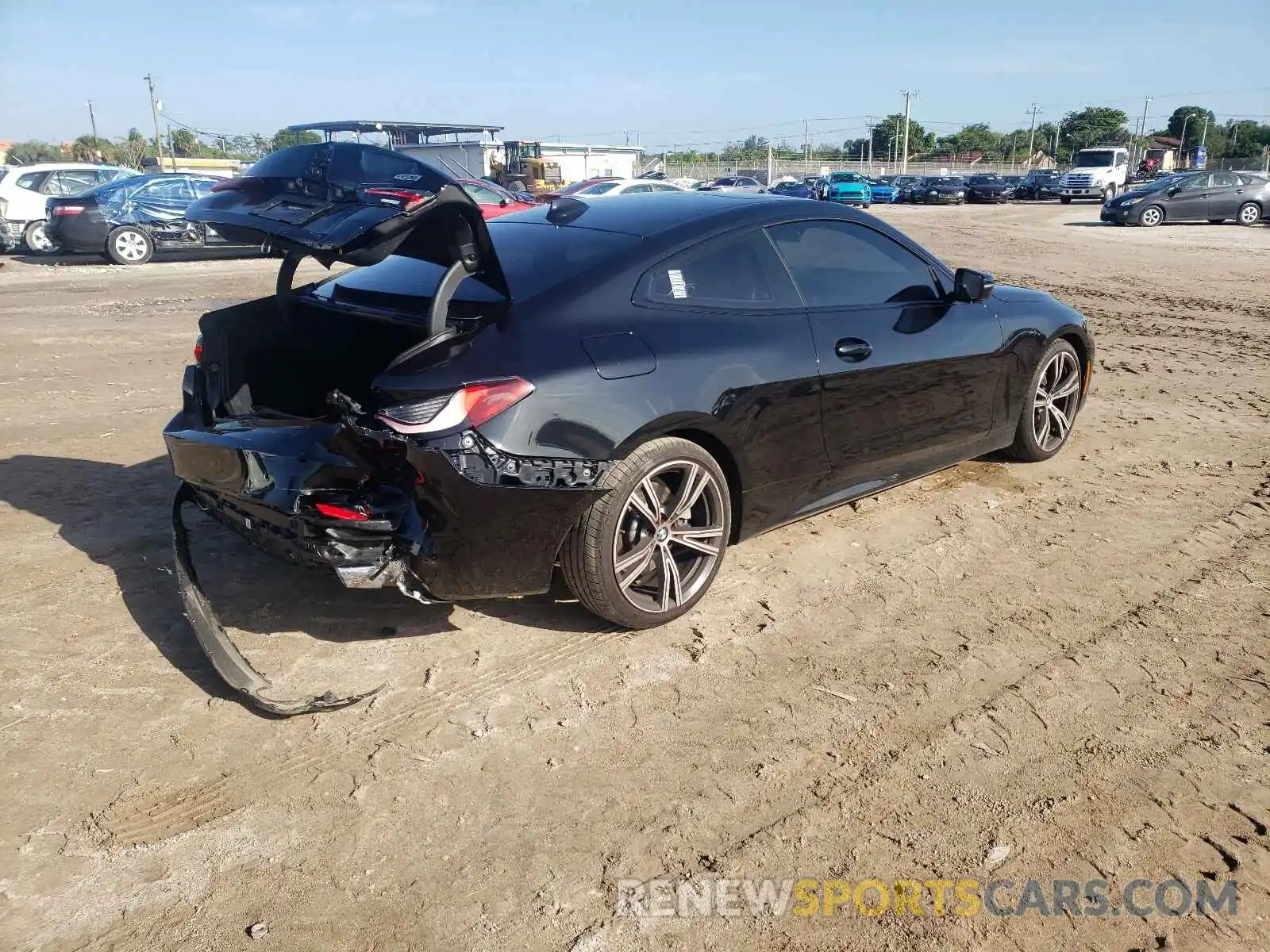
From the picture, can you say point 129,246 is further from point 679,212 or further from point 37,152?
point 37,152

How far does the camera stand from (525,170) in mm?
43688

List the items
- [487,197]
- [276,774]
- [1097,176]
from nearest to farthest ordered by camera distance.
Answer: [276,774] < [487,197] < [1097,176]

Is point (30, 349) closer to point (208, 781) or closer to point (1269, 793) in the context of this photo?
point (208, 781)

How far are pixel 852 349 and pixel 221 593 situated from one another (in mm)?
2847

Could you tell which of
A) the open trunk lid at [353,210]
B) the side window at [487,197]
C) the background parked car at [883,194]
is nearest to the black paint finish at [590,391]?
the open trunk lid at [353,210]

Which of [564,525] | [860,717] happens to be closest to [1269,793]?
[860,717]

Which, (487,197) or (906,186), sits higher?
(487,197)

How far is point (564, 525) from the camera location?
133 inches

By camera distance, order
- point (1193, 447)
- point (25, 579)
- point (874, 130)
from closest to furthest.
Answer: point (25, 579) < point (1193, 447) < point (874, 130)

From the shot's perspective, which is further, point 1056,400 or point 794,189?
point 794,189

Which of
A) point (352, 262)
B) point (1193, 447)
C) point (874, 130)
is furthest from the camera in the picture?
point (874, 130)

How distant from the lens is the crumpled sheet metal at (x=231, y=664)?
125 inches

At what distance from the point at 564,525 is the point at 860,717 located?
117cm

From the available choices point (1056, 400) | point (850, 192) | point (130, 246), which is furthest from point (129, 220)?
point (850, 192)
